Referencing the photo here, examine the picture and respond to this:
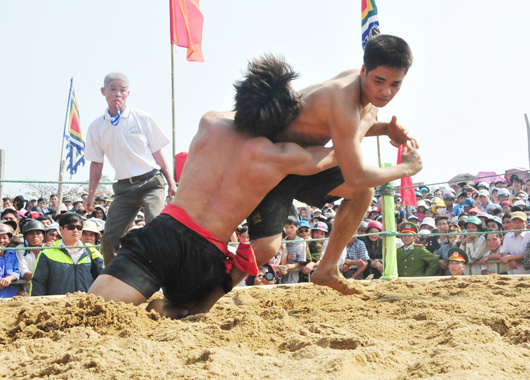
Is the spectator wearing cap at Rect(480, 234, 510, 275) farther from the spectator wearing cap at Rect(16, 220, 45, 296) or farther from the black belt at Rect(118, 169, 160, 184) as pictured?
the spectator wearing cap at Rect(16, 220, 45, 296)

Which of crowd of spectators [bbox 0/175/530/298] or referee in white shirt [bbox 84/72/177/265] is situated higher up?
referee in white shirt [bbox 84/72/177/265]

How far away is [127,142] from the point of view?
436 centimetres

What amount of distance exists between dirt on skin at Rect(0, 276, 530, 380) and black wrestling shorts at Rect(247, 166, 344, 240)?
0.48 meters

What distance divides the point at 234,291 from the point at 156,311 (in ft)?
3.87

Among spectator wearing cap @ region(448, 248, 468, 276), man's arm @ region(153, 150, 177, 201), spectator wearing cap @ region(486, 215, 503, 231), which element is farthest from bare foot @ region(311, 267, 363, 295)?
spectator wearing cap @ region(486, 215, 503, 231)

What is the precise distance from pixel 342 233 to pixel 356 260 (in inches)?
105

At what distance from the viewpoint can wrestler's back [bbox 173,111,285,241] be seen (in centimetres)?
269

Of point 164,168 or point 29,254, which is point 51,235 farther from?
point 164,168

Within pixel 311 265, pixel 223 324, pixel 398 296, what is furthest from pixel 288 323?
pixel 311 265

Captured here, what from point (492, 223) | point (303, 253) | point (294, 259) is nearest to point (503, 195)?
point (492, 223)

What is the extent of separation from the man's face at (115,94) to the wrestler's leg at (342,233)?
7.19ft

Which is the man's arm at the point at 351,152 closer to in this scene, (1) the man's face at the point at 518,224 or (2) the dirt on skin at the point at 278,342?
(2) the dirt on skin at the point at 278,342

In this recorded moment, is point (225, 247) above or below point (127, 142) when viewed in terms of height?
below

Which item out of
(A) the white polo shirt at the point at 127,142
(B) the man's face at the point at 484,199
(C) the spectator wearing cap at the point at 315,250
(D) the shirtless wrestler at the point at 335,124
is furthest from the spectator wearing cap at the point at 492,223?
(A) the white polo shirt at the point at 127,142
